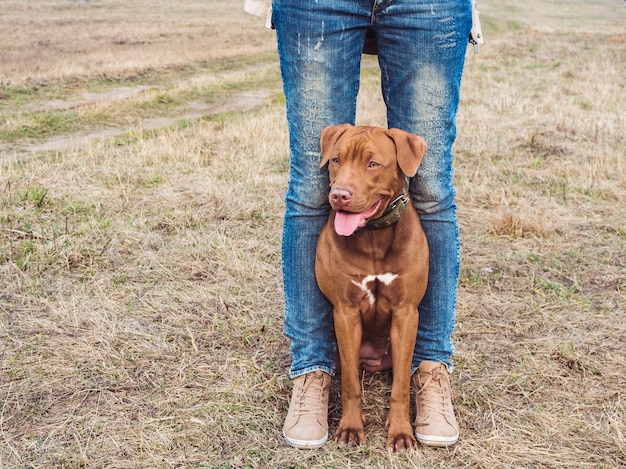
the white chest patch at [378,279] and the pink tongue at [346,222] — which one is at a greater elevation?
the pink tongue at [346,222]

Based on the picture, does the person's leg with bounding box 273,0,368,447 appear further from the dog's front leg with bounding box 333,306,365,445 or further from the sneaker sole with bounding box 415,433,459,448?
the sneaker sole with bounding box 415,433,459,448

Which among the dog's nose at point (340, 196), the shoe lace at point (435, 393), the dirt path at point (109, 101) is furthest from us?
the dirt path at point (109, 101)

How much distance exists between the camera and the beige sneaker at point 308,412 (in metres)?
2.76

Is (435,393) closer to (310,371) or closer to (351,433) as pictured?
(351,433)

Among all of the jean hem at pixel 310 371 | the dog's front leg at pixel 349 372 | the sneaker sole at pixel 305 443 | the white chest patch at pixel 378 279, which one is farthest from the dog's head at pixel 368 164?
the sneaker sole at pixel 305 443

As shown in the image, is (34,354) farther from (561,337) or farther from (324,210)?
(561,337)

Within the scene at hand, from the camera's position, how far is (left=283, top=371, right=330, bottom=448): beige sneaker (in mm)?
2756

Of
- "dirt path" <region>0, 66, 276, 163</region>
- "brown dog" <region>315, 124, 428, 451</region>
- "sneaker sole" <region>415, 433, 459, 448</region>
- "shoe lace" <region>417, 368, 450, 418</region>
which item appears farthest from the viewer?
"dirt path" <region>0, 66, 276, 163</region>

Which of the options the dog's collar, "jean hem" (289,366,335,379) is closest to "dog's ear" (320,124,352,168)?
the dog's collar

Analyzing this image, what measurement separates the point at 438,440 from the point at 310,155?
1.31 metres

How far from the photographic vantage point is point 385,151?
265 centimetres

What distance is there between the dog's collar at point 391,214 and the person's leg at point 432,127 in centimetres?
18

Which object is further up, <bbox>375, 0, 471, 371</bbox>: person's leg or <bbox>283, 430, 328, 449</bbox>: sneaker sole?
<bbox>375, 0, 471, 371</bbox>: person's leg

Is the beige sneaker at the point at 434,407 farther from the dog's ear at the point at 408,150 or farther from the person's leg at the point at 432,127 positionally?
the dog's ear at the point at 408,150
